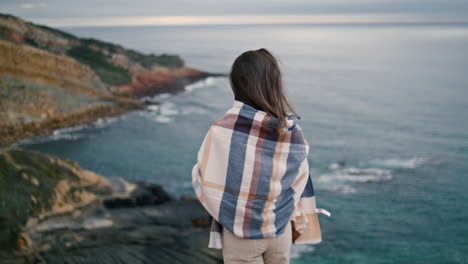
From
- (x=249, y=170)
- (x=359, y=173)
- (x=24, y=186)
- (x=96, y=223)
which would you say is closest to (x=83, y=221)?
(x=96, y=223)

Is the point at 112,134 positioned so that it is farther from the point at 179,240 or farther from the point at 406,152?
the point at 406,152

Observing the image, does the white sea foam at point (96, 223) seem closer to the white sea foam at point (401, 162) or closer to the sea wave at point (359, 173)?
the sea wave at point (359, 173)

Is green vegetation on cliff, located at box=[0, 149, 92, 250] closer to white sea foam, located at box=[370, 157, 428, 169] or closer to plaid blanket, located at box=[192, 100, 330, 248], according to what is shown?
plaid blanket, located at box=[192, 100, 330, 248]

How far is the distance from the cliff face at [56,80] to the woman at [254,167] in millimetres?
18128

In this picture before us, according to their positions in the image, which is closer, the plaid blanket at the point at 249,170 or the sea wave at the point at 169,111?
the plaid blanket at the point at 249,170

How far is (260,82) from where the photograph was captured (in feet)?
6.59

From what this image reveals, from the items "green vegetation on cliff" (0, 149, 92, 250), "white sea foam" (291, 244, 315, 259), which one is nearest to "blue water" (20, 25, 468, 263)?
"white sea foam" (291, 244, 315, 259)

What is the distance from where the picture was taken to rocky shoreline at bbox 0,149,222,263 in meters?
6.39

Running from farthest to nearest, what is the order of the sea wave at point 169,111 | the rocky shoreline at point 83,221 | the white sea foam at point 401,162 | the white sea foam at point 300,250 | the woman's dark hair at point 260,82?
1. the sea wave at point 169,111
2. the white sea foam at point 401,162
3. the white sea foam at point 300,250
4. the rocky shoreline at point 83,221
5. the woman's dark hair at point 260,82

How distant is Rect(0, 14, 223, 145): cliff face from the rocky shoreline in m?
10.7

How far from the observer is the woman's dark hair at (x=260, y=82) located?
200 centimetres

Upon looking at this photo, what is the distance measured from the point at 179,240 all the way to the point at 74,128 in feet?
49.5

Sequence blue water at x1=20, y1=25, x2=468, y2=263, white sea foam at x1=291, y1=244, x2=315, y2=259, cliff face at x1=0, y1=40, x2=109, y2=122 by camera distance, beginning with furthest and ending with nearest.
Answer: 1. cliff face at x1=0, y1=40, x2=109, y2=122
2. blue water at x1=20, y1=25, x2=468, y2=263
3. white sea foam at x1=291, y1=244, x2=315, y2=259

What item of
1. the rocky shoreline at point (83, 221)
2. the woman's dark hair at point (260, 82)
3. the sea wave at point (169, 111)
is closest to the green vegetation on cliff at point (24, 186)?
the rocky shoreline at point (83, 221)
